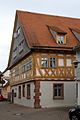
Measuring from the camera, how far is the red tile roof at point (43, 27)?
112ft

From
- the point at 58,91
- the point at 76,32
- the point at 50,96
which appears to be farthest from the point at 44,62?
the point at 76,32

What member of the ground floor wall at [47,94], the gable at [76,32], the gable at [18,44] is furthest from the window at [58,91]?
the gable at [76,32]

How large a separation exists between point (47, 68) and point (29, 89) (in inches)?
156

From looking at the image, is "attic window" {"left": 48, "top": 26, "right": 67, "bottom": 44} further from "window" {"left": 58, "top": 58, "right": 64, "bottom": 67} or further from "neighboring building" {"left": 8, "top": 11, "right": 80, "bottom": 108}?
"window" {"left": 58, "top": 58, "right": 64, "bottom": 67}

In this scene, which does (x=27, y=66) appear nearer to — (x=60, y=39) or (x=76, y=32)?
(x=60, y=39)

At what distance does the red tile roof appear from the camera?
34.2m

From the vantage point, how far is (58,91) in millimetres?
33531

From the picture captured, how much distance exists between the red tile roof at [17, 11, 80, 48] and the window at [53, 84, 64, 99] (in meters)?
4.37

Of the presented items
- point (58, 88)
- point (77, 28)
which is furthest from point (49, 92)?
point (77, 28)

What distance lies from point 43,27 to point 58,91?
27.8ft

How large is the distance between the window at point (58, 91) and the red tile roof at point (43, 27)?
14.3 ft

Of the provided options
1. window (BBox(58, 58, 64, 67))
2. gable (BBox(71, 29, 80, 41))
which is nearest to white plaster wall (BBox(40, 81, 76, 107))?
window (BBox(58, 58, 64, 67))

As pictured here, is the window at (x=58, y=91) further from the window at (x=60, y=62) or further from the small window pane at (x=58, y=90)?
the window at (x=60, y=62)

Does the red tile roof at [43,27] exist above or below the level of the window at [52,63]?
→ above
